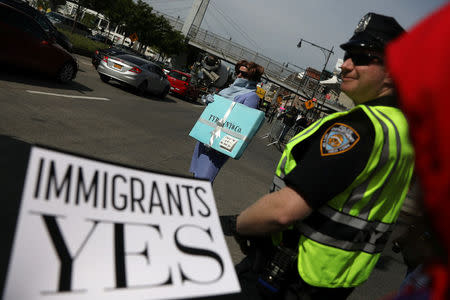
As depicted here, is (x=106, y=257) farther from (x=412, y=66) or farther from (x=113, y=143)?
(x=113, y=143)

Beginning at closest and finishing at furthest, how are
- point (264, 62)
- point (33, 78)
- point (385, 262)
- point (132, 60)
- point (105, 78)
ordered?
point (385, 262) < point (33, 78) < point (105, 78) < point (132, 60) < point (264, 62)

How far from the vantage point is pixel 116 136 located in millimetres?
7047

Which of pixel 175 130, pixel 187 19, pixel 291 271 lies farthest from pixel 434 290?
pixel 187 19

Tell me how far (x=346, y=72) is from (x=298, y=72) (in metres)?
45.8

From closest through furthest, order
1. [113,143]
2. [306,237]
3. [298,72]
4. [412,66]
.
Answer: [412,66], [306,237], [113,143], [298,72]

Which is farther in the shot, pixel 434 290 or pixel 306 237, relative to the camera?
pixel 306 237

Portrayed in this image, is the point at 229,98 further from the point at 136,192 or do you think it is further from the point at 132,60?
the point at 132,60

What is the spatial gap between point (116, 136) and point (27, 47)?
4.19 meters

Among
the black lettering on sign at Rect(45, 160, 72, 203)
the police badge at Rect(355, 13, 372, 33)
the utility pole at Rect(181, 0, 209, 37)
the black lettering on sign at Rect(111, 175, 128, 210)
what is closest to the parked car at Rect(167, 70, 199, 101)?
the police badge at Rect(355, 13, 372, 33)

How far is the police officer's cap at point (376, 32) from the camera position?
158cm

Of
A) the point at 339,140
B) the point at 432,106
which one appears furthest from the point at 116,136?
the point at 432,106

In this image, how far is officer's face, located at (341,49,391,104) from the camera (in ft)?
5.18

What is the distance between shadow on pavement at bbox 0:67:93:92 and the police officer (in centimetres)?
891

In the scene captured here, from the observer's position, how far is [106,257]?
940 millimetres
